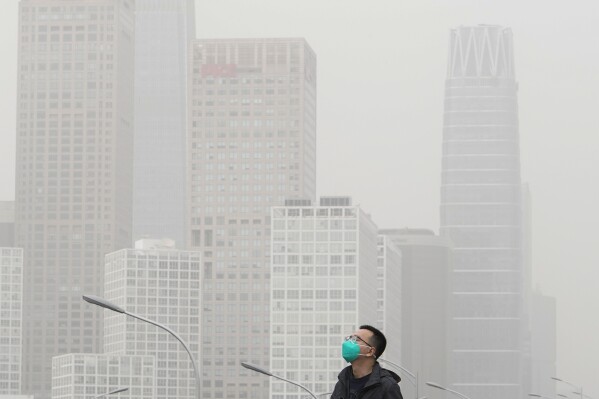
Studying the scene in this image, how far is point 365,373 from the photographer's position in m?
8.66

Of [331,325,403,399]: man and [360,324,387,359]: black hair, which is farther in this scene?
[360,324,387,359]: black hair

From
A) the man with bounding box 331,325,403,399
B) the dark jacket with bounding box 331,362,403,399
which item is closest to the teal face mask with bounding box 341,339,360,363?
the man with bounding box 331,325,403,399

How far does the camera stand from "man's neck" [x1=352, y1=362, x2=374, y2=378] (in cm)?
866

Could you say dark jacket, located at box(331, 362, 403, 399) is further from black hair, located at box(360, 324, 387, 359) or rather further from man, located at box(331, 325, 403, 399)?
black hair, located at box(360, 324, 387, 359)

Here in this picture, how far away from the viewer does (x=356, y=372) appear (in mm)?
8719

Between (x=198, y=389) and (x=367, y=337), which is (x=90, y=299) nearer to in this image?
(x=198, y=389)

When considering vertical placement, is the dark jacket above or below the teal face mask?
below

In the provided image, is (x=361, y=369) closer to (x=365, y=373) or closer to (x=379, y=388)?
(x=365, y=373)

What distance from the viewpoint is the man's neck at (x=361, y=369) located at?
341 inches

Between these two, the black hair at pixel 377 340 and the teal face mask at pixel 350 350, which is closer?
the teal face mask at pixel 350 350

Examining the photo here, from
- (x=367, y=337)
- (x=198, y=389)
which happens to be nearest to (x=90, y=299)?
(x=198, y=389)

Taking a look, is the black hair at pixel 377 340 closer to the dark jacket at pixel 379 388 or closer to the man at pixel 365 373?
the man at pixel 365 373

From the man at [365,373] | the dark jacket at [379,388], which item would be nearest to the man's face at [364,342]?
the man at [365,373]

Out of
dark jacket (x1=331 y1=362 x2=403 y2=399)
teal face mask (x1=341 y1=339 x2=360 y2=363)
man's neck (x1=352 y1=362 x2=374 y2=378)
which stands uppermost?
teal face mask (x1=341 y1=339 x2=360 y2=363)
